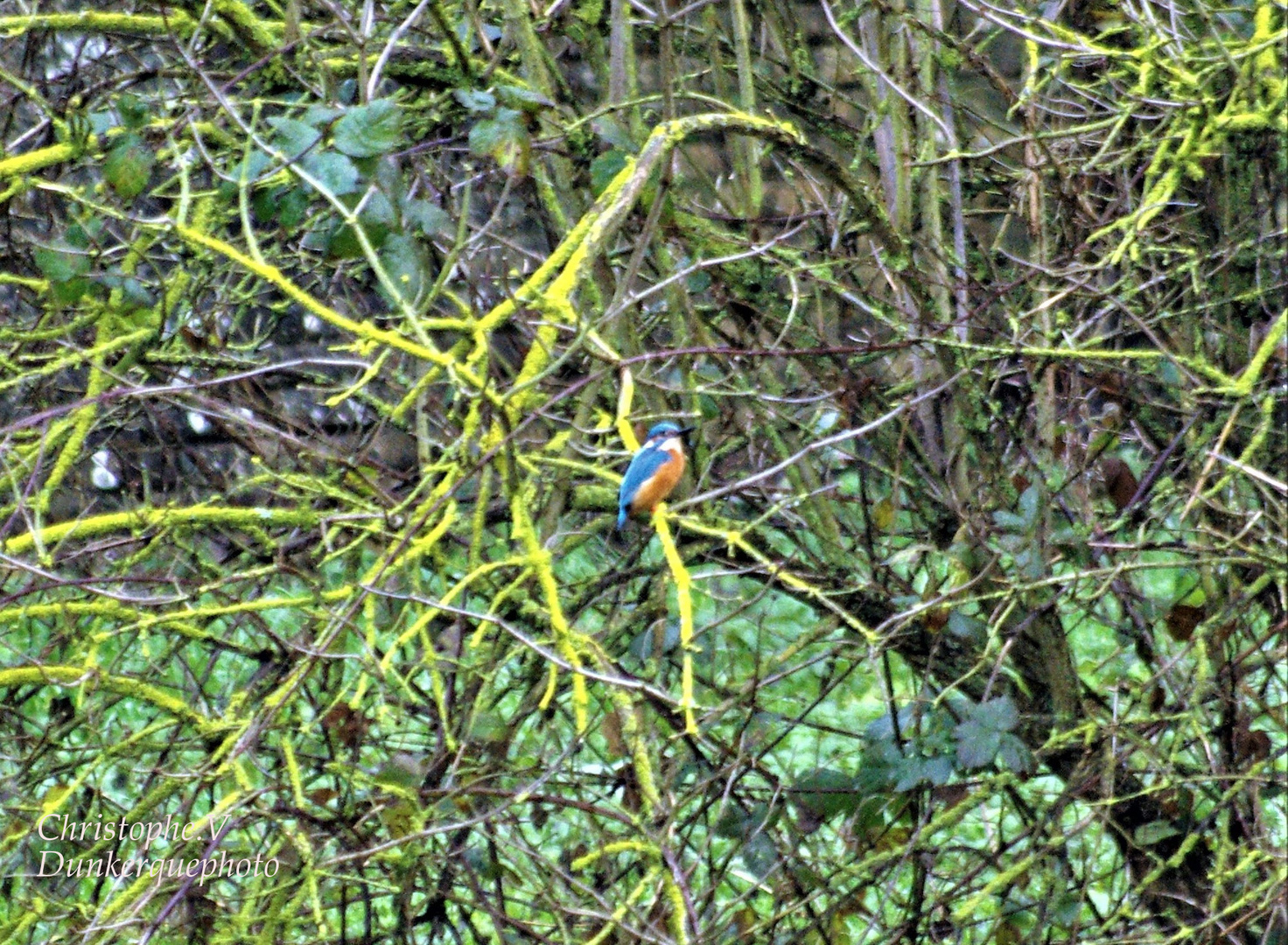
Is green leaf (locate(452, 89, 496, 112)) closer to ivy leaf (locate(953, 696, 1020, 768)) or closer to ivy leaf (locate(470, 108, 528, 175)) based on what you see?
ivy leaf (locate(470, 108, 528, 175))

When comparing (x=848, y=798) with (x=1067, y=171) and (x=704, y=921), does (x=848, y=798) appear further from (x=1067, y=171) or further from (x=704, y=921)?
(x=1067, y=171)

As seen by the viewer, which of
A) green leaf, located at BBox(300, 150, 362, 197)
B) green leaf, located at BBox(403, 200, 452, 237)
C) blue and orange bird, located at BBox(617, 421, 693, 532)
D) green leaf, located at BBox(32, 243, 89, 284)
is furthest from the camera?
blue and orange bird, located at BBox(617, 421, 693, 532)

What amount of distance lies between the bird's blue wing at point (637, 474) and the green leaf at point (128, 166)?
3.03ft

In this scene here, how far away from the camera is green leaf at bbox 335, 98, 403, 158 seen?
80.8 inches

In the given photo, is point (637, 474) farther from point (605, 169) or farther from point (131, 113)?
point (131, 113)

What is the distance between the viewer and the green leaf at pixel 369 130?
205 cm

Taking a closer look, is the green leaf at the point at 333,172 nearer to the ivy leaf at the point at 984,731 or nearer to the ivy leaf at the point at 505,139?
the ivy leaf at the point at 505,139

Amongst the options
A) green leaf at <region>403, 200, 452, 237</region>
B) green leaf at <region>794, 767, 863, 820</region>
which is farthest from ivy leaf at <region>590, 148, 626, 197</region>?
green leaf at <region>794, 767, 863, 820</region>

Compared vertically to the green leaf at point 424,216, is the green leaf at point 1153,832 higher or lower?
lower

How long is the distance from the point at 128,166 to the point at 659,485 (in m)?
1.21

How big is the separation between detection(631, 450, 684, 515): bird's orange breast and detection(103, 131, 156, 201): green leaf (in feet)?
3.74

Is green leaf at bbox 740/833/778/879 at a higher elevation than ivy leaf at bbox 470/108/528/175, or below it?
below

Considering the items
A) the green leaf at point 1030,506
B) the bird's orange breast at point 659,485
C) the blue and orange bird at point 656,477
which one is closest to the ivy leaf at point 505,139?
the blue and orange bird at point 656,477

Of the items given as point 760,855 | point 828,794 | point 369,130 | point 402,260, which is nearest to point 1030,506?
point 828,794
